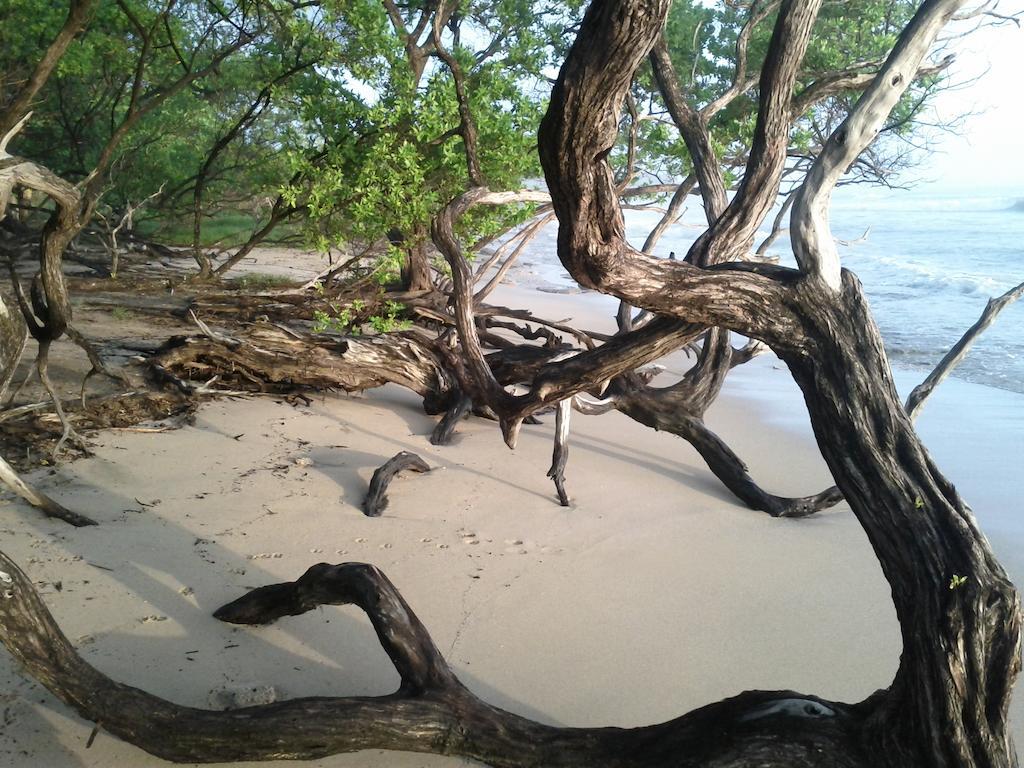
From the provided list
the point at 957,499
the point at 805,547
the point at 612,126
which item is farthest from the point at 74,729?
the point at 805,547

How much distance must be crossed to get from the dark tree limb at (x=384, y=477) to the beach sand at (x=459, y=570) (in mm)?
89

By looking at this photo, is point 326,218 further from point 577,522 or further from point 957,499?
point 957,499

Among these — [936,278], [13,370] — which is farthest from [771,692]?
[936,278]

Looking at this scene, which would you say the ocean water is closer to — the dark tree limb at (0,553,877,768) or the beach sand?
the beach sand

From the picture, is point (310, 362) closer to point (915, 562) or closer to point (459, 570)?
point (459, 570)

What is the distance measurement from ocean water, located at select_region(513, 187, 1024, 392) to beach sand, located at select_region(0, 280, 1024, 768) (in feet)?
10.2

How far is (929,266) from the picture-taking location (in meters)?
20.9

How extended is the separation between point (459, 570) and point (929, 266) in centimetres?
2022

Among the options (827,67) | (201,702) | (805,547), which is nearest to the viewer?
(201,702)

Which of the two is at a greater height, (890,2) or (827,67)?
(890,2)

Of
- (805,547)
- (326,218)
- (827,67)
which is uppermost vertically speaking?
(827,67)

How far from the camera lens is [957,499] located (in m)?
2.60

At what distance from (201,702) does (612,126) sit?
258 cm

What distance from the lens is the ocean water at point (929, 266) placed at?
1229 cm
